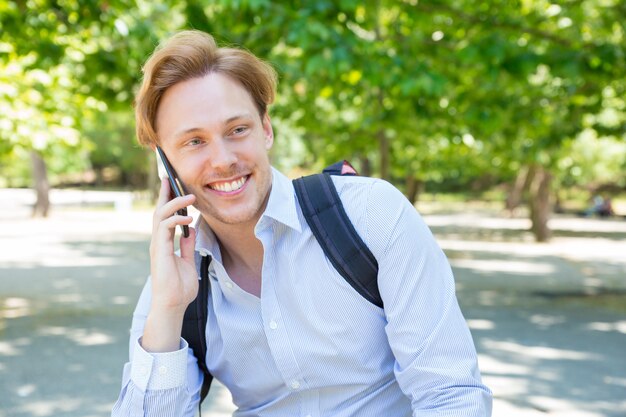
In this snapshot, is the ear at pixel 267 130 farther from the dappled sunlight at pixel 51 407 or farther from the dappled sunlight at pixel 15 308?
the dappled sunlight at pixel 15 308

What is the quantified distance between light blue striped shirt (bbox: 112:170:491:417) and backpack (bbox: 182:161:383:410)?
0.9 inches

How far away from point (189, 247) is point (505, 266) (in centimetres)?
1486

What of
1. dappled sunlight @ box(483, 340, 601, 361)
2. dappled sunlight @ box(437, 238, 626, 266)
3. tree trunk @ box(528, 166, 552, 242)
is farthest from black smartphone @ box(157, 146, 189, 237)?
tree trunk @ box(528, 166, 552, 242)

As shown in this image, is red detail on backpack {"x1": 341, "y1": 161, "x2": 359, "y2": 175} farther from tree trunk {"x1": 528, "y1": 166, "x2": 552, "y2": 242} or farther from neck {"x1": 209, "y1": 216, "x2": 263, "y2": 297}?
tree trunk {"x1": 528, "y1": 166, "x2": 552, "y2": 242}

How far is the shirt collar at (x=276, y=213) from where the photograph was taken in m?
2.18

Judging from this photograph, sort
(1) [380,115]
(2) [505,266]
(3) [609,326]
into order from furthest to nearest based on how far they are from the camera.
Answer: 1. (2) [505,266]
2. (1) [380,115]
3. (3) [609,326]

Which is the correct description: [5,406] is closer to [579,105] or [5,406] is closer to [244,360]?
[244,360]

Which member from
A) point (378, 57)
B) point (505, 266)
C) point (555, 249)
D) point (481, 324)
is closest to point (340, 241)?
point (378, 57)

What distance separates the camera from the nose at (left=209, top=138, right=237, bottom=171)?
7.30 feet

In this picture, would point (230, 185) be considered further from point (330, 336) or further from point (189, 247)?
point (330, 336)

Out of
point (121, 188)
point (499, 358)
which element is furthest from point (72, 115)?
point (121, 188)

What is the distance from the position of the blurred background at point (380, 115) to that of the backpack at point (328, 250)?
3.76 m

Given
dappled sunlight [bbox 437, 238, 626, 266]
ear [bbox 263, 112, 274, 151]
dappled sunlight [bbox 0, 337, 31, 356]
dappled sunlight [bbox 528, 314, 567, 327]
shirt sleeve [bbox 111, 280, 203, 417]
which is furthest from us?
dappled sunlight [bbox 437, 238, 626, 266]

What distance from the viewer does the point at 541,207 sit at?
73.7 feet
